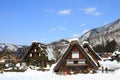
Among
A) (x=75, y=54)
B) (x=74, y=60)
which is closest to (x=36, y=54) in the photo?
(x=74, y=60)

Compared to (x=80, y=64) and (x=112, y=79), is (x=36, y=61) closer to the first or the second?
(x=80, y=64)

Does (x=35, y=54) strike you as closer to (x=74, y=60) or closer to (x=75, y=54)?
(x=74, y=60)

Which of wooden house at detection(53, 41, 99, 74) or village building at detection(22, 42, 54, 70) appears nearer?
wooden house at detection(53, 41, 99, 74)

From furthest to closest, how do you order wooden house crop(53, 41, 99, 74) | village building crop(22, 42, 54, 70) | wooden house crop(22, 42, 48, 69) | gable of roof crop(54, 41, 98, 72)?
wooden house crop(22, 42, 48, 69), village building crop(22, 42, 54, 70), wooden house crop(53, 41, 99, 74), gable of roof crop(54, 41, 98, 72)

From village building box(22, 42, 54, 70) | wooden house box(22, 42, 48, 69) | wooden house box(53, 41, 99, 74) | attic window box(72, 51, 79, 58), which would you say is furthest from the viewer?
wooden house box(22, 42, 48, 69)

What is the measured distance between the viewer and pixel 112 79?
3152 centimetres

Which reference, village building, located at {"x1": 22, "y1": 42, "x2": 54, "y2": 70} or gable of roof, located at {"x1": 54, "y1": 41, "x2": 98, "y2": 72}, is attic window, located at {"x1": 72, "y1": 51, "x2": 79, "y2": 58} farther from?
village building, located at {"x1": 22, "y1": 42, "x2": 54, "y2": 70}

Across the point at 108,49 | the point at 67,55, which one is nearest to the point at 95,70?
the point at 67,55

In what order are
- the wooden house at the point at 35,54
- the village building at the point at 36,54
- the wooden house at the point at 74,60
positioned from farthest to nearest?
the wooden house at the point at 35,54 → the village building at the point at 36,54 → the wooden house at the point at 74,60

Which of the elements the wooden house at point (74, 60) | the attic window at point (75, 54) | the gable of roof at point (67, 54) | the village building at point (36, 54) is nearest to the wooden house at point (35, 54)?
the village building at point (36, 54)

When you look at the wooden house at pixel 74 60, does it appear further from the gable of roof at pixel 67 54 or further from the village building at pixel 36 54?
the village building at pixel 36 54

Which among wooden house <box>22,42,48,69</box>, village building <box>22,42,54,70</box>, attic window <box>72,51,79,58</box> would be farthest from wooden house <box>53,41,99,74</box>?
wooden house <box>22,42,48,69</box>

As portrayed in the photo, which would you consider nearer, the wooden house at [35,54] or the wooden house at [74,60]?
the wooden house at [74,60]

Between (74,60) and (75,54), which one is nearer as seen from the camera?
(75,54)
